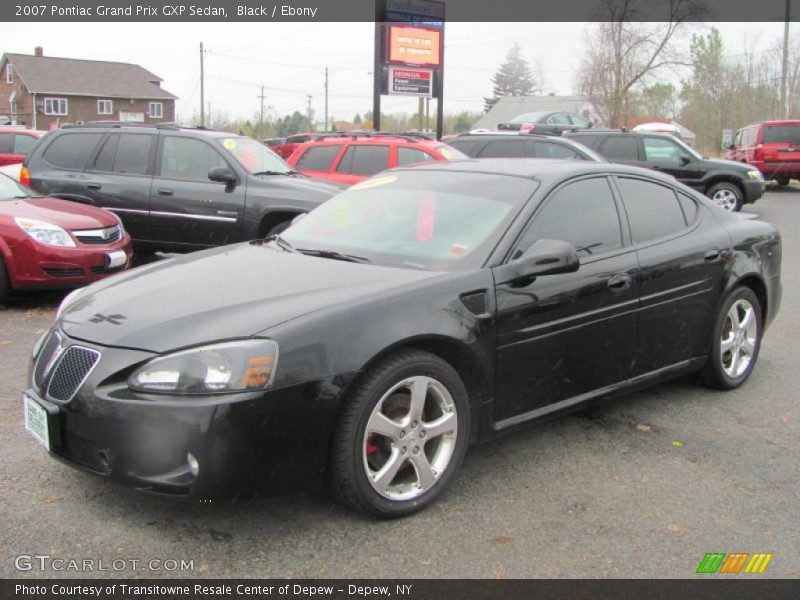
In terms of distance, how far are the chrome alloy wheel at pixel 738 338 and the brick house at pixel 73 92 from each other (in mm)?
63083

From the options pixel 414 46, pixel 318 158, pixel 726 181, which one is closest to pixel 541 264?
pixel 318 158

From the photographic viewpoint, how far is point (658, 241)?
4477mm

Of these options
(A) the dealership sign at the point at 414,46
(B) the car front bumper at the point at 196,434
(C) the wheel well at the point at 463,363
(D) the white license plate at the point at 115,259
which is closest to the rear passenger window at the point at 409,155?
(D) the white license plate at the point at 115,259

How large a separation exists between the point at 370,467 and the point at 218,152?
6634 mm

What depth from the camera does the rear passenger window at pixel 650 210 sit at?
14.5 feet

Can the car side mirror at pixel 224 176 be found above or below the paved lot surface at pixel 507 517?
above

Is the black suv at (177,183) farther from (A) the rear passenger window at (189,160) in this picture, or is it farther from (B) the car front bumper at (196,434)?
(B) the car front bumper at (196,434)

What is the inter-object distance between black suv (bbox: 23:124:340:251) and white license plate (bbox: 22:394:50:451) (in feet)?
18.2

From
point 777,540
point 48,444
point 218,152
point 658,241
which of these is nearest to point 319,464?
point 48,444

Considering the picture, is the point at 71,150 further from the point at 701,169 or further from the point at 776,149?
the point at 776,149

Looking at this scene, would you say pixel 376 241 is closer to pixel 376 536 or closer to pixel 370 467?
pixel 370 467

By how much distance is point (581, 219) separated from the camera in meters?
4.14

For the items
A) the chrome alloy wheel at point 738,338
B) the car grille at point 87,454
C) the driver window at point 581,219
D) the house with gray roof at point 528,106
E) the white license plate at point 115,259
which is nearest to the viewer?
the car grille at point 87,454

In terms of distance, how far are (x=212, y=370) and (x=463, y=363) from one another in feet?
3.83
